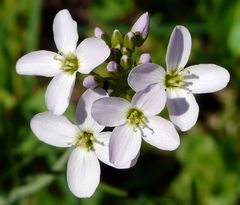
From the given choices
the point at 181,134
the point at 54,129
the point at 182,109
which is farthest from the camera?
the point at 181,134

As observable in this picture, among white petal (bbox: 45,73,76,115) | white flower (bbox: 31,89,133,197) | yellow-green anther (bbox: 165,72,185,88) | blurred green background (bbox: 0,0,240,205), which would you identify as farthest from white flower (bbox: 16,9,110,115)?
blurred green background (bbox: 0,0,240,205)

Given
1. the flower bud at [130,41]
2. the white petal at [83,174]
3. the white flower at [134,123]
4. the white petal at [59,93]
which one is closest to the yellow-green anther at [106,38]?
the flower bud at [130,41]

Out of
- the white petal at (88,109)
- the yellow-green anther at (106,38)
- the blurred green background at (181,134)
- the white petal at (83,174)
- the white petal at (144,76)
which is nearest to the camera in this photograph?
the white petal at (144,76)

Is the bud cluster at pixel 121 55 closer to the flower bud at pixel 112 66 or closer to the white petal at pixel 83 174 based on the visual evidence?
the flower bud at pixel 112 66

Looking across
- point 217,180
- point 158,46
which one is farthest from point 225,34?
point 217,180

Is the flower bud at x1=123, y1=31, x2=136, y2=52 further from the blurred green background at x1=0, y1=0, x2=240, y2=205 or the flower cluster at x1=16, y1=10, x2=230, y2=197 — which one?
the blurred green background at x1=0, y1=0, x2=240, y2=205

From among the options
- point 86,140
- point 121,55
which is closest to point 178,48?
point 121,55

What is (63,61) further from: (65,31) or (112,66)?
(112,66)
